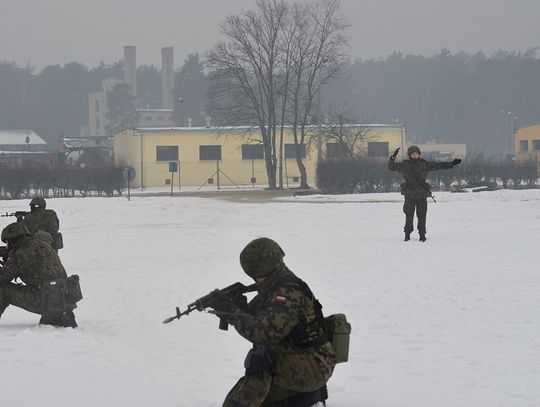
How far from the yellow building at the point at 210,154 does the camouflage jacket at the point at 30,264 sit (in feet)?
168

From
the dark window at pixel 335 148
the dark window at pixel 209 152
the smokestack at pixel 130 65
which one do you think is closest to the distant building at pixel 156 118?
the smokestack at pixel 130 65

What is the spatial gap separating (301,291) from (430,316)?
5.25 meters

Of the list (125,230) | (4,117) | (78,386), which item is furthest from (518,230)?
(4,117)

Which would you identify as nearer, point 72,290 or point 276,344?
point 276,344

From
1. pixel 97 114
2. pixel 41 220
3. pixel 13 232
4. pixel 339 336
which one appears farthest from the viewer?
pixel 97 114

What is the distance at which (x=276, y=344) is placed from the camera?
20.0 ft

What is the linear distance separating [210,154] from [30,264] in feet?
179

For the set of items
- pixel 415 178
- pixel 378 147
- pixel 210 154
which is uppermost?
pixel 378 147

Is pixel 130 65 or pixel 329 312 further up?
pixel 130 65

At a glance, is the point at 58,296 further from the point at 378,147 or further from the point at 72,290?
the point at 378,147

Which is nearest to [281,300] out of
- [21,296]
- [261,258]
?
[261,258]

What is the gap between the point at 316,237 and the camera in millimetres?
22469

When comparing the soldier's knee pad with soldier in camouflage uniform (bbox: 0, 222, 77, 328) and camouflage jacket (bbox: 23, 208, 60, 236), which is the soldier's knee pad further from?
camouflage jacket (bbox: 23, 208, 60, 236)

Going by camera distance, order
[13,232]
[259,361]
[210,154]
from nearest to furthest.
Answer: [259,361] → [13,232] → [210,154]
